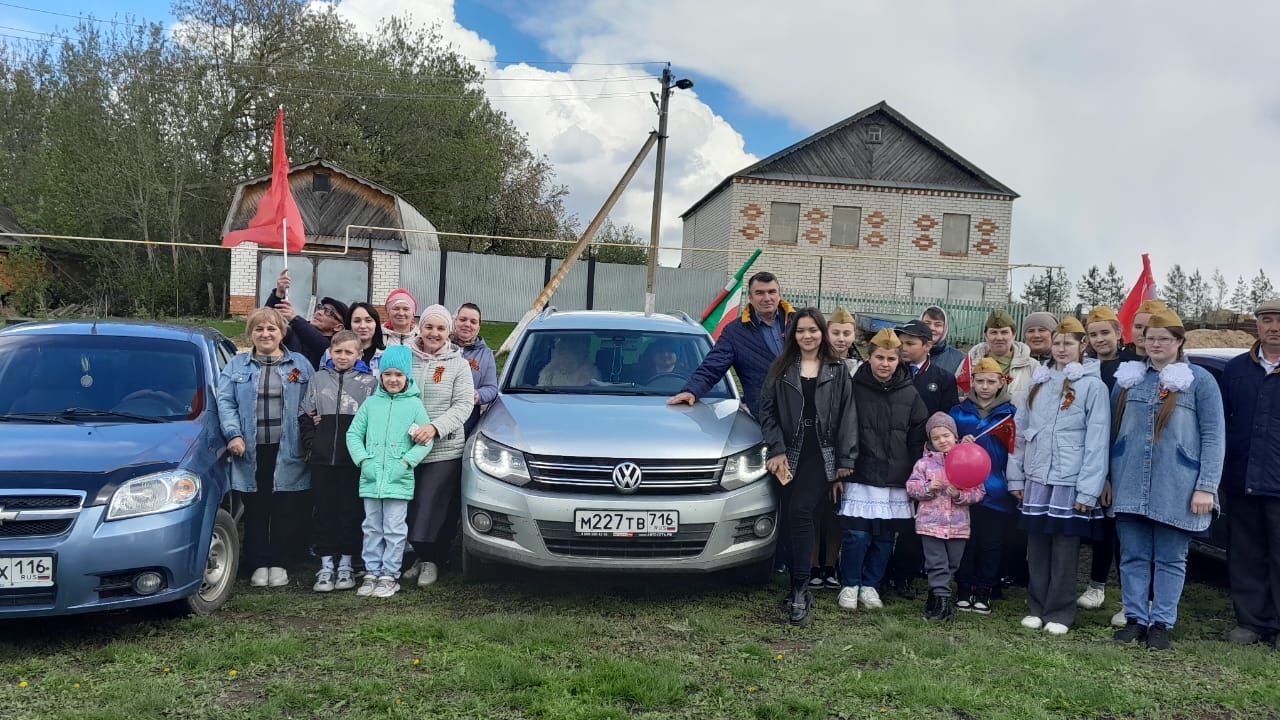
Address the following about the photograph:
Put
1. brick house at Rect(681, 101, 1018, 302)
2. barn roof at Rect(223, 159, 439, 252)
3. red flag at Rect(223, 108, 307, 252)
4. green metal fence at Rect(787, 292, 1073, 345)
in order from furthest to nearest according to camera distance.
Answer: brick house at Rect(681, 101, 1018, 302)
barn roof at Rect(223, 159, 439, 252)
green metal fence at Rect(787, 292, 1073, 345)
red flag at Rect(223, 108, 307, 252)

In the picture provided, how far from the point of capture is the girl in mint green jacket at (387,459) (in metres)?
5.05

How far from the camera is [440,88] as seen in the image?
35469 mm

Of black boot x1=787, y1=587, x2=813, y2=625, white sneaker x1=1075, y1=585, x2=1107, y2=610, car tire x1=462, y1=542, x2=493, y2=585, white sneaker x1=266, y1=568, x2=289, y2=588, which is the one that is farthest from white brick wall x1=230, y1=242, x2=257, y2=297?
white sneaker x1=1075, y1=585, x2=1107, y2=610

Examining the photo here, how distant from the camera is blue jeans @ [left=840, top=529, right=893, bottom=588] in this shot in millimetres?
5078

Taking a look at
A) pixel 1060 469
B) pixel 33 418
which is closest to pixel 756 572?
pixel 1060 469

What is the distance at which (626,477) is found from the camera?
15.1 feet

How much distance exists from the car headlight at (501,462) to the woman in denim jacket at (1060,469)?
2794mm

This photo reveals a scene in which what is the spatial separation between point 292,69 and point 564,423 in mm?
30194

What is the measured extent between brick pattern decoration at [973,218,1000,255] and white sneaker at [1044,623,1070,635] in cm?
2905

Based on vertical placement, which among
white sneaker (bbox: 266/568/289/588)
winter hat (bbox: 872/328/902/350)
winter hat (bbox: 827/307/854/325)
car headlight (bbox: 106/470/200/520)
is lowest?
white sneaker (bbox: 266/568/289/588)

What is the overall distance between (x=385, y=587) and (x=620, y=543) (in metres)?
1.51

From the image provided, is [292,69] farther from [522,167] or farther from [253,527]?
Result: [253,527]

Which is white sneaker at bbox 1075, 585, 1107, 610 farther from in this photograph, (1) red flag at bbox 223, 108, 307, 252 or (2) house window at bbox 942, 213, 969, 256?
(2) house window at bbox 942, 213, 969, 256

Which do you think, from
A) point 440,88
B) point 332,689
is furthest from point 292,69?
point 332,689
